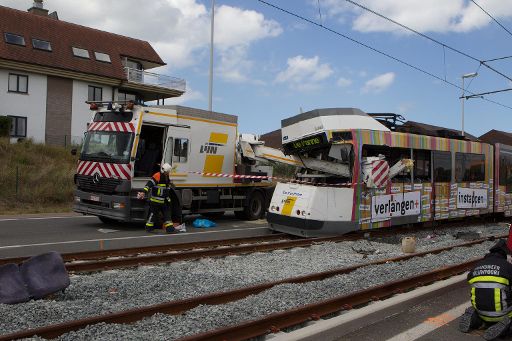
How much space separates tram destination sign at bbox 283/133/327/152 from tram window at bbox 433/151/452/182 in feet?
13.0

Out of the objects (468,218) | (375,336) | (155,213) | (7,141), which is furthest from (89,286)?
(7,141)

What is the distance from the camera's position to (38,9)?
1547 inches

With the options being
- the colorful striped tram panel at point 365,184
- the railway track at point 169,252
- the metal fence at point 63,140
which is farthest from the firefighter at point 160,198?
the metal fence at point 63,140

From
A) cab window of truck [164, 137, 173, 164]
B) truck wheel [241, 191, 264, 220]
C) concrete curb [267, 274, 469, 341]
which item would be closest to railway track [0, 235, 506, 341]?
concrete curb [267, 274, 469, 341]

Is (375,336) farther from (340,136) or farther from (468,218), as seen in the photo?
(468,218)

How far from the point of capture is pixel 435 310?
590 cm

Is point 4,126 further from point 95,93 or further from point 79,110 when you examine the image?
point 95,93

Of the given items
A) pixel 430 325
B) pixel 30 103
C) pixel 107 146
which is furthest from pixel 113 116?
pixel 30 103

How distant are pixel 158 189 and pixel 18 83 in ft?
81.6

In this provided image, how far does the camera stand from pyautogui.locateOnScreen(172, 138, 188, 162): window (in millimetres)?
13422

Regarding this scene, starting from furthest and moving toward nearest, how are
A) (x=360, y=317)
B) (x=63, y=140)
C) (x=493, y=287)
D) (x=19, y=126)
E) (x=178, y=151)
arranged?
(x=63, y=140), (x=19, y=126), (x=178, y=151), (x=360, y=317), (x=493, y=287)

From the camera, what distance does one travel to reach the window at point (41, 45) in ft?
110

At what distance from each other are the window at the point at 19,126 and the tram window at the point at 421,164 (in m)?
27.3

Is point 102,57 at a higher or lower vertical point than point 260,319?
higher
